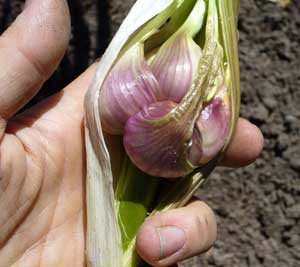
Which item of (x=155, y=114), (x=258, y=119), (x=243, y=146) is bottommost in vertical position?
(x=258, y=119)

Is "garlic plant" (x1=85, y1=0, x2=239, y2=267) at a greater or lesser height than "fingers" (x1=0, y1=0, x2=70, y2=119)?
lesser

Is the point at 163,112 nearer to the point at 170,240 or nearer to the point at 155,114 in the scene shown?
the point at 155,114

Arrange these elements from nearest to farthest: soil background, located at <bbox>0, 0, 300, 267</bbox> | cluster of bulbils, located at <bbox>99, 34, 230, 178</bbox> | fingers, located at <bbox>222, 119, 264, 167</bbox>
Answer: cluster of bulbils, located at <bbox>99, 34, 230, 178</bbox>, fingers, located at <bbox>222, 119, 264, 167</bbox>, soil background, located at <bbox>0, 0, 300, 267</bbox>

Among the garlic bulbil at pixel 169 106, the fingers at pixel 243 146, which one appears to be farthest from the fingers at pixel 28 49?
the fingers at pixel 243 146

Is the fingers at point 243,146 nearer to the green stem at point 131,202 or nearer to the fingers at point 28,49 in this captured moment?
the green stem at point 131,202

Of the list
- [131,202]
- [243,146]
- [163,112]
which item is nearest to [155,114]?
[163,112]

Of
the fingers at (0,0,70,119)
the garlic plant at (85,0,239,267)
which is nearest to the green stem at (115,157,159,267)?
the garlic plant at (85,0,239,267)

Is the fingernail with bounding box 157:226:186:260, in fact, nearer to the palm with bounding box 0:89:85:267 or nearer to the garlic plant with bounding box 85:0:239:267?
the garlic plant with bounding box 85:0:239:267
